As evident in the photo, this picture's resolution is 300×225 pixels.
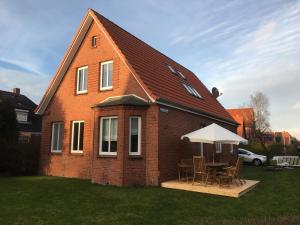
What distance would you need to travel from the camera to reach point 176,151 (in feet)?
48.4

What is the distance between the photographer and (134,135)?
13.7 meters

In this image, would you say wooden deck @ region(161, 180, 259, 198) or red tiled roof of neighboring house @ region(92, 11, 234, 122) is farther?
red tiled roof of neighboring house @ region(92, 11, 234, 122)

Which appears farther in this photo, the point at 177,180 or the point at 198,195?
the point at 177,180

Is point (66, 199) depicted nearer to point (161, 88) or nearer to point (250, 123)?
point (161, 88)

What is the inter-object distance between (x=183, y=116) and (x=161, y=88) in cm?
196

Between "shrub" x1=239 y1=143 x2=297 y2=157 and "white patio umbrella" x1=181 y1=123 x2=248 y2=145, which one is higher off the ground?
"white patio umbrella" x1=181 y1=123 x2=248 y2=145

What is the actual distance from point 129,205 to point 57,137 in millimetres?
9905

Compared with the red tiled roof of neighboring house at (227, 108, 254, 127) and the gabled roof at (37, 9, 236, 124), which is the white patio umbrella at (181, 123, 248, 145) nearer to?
the gabled roof at (37, 9, 236, 124)

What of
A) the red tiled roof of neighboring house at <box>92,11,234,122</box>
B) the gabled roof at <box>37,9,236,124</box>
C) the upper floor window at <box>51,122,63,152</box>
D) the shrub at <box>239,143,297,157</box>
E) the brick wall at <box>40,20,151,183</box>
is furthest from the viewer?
the shrub at <box>239,143,297,157</box>

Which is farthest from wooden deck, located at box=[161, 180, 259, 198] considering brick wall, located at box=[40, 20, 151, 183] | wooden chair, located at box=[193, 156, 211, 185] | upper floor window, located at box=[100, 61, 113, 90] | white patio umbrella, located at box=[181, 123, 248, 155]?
upper floor window, located at box=[100, 61, 113, 90]

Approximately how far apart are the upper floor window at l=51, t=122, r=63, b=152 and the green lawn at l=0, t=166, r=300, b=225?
4920 millimetres

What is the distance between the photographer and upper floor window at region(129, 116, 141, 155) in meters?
13.6

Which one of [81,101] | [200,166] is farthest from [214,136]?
[81,101]

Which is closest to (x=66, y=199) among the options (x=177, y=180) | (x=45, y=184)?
(x=45, y=184)
